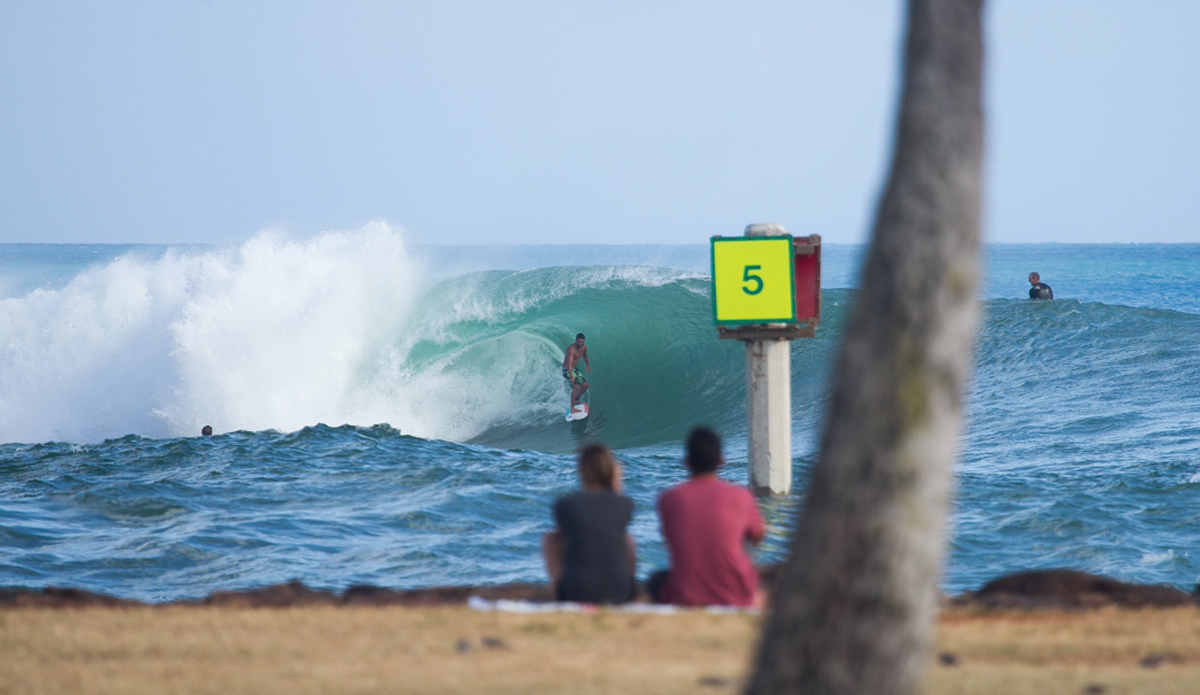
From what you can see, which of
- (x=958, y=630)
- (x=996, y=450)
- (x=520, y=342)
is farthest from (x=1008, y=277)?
(x=958, y=630)

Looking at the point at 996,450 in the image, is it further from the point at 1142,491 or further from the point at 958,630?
the point at 958,630

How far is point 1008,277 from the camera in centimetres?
8850

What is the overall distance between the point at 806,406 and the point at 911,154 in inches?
578

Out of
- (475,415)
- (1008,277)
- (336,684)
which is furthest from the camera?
(1008,277)

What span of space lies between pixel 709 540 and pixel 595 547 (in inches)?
19.5

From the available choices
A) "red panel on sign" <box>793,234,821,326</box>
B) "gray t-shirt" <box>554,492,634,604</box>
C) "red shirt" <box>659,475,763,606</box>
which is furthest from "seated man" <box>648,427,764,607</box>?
"red panel on sign" <box>793,234,821,326</box>

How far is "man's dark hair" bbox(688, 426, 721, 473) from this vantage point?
4895 millimetres

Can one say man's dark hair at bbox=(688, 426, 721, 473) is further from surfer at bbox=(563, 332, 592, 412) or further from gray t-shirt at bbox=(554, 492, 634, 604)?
surfer at bbox=(563, 332, 592, 412)

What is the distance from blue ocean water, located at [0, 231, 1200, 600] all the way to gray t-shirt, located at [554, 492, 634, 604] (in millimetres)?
1778

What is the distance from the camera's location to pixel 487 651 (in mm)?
4219

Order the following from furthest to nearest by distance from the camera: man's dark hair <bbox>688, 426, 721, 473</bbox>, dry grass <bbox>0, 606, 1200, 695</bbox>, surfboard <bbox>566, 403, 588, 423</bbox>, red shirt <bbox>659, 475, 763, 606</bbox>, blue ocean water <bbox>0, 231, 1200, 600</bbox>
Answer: surfboard <bbox>566, 403, 588, 423</bbox>
blue ocean water <bbox>0, 231, 1200, 600</bbox>
man's dark hair <bbox>688, 426, 721, 473</bbox>
red shirt <bbox>659, 475, 763, 606</bbox>
dry grass <bbox>0, 606, 1200, 695</bbox>

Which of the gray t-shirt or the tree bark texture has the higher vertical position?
the tree bark texture

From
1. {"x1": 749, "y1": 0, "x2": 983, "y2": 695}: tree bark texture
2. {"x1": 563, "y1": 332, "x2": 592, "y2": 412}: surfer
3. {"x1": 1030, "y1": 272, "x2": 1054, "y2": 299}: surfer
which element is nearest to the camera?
{"x1": 749, "y1": 0, "x2": 983, "y2": 695}: tree bark texture

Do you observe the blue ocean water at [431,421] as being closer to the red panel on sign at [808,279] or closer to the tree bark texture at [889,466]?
the red panel on sign at [808,279]
